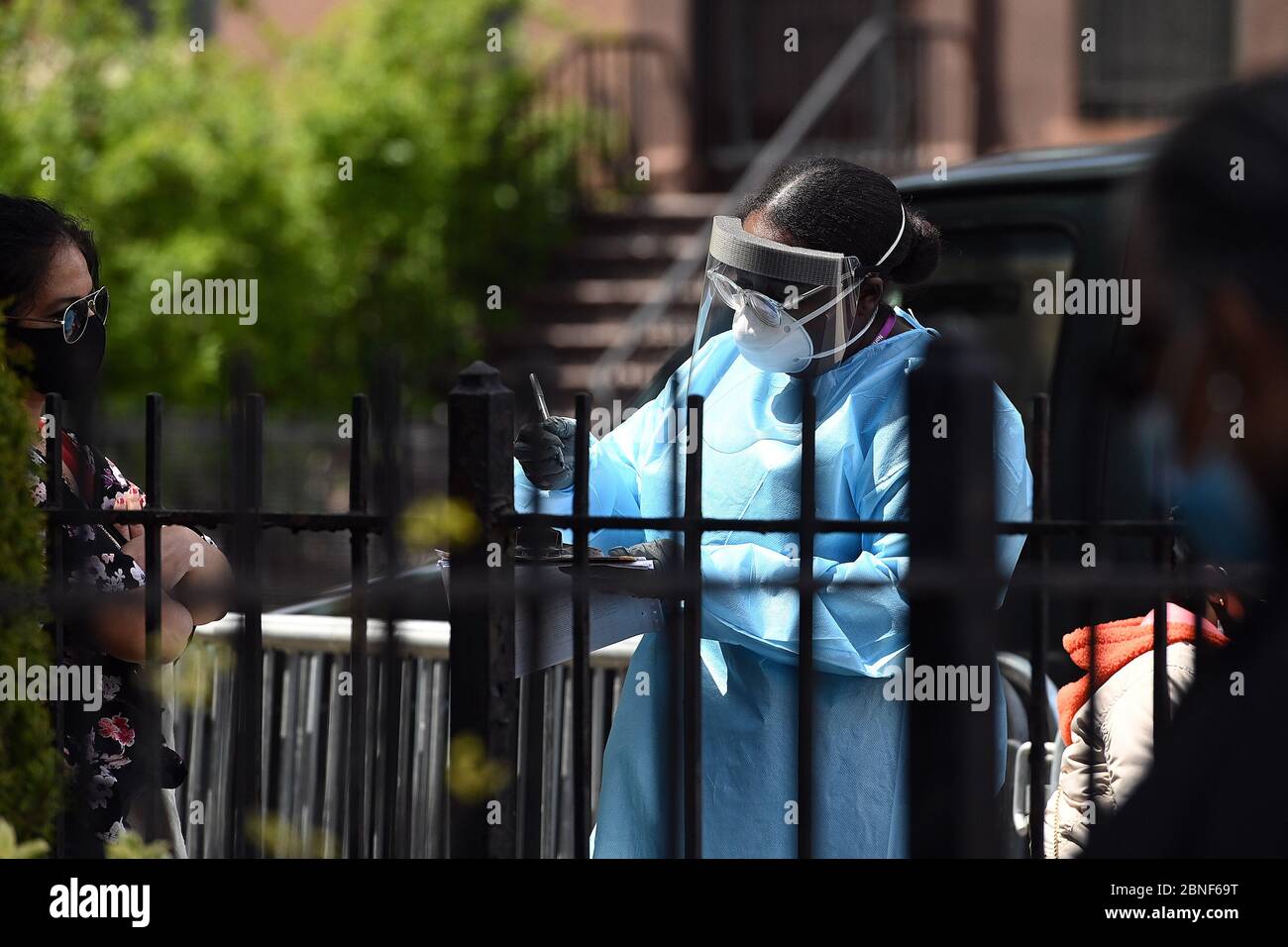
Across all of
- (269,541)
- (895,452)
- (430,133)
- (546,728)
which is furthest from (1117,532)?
(430,133)

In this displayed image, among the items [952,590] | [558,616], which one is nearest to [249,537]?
[558,616]

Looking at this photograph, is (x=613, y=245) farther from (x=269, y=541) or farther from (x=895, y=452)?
(x=895, y=452)

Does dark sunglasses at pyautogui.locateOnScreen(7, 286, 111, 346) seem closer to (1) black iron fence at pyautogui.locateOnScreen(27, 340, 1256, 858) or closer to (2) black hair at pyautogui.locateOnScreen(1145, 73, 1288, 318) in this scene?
(1) black iron fence at pyautogui.locateOnScreen(27, 340, 1256, 858)

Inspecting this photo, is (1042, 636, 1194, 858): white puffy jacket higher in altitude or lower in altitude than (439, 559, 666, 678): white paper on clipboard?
lower

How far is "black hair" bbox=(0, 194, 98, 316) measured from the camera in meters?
2.80

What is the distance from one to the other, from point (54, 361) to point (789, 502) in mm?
1264

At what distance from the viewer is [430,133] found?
1356cm

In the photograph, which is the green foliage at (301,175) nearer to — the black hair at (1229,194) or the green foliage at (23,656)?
the green foliage at (23,656)

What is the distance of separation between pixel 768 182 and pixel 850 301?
0.32 metres

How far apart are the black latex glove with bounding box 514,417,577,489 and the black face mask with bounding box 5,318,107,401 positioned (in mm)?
724

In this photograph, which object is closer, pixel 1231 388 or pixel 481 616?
pixel 1231 388

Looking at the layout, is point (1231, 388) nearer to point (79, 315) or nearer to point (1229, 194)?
point (1229, 194)

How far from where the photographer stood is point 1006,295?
4.23 metres

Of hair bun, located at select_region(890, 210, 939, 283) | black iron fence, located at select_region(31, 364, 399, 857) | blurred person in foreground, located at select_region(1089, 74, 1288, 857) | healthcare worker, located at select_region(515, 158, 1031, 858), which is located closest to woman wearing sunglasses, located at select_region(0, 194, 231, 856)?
black iron fence, located at select_region(31, 364, 399, 857)
